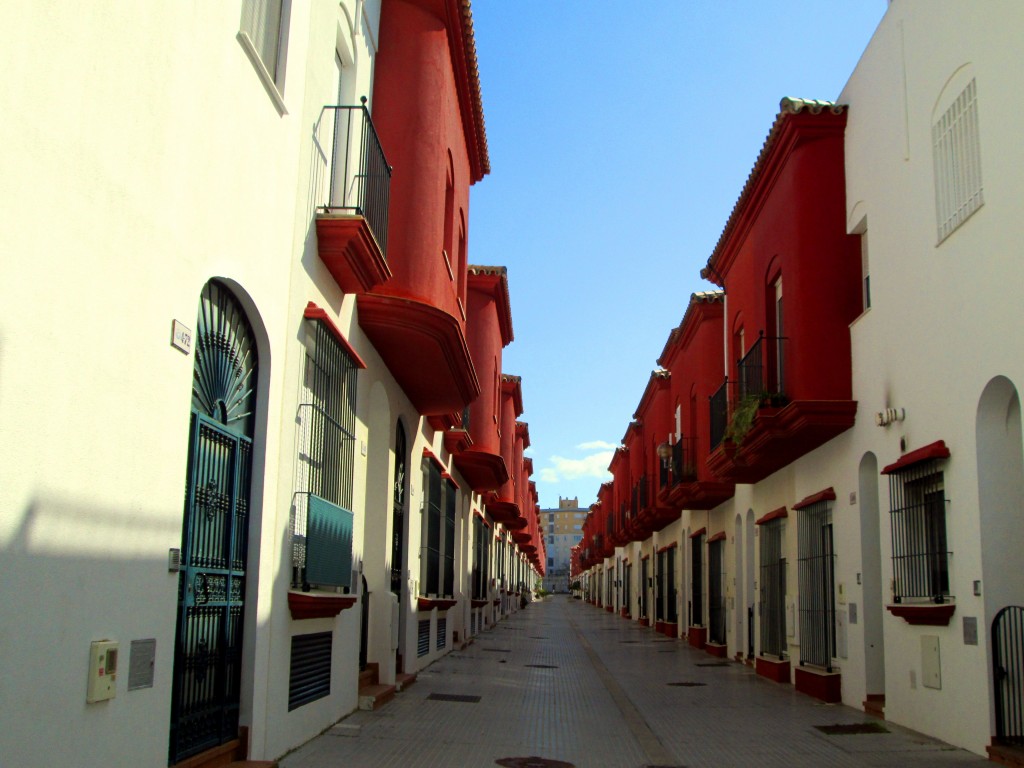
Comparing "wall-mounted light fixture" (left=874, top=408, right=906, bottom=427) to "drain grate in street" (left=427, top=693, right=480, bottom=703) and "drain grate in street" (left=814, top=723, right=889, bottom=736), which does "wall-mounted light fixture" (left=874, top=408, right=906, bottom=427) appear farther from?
"drain grate in street" (left=427, top=693, right=480, bottom=703)

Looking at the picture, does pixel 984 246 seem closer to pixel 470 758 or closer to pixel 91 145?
pixel 470 758

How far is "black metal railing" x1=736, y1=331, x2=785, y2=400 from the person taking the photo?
1478 cm

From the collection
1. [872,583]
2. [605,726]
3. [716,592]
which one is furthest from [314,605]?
[716,592]

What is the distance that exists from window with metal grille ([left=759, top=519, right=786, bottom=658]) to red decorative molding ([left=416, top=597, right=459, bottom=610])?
5.63 meters

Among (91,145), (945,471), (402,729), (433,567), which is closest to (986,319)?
(945,471)

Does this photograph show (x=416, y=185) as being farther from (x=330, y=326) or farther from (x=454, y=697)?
(x=454, y=697)

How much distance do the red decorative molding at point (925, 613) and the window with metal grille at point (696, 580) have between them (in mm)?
15081

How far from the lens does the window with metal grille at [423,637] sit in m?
15.9

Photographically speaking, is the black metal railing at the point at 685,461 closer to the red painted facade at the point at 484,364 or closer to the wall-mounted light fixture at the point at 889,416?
the red painted facade at the point at 484,364

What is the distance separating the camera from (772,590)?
17.4 metres

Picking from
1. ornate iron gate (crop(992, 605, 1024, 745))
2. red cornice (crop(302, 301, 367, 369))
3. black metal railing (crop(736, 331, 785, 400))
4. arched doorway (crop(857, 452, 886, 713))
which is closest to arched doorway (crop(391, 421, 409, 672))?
red cornice (crop(302, 301, 367, 369))

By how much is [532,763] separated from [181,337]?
484cm

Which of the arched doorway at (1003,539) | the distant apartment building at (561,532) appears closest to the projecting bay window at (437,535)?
the arched doorway at (1003,539)

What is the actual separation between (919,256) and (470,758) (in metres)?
6.94
